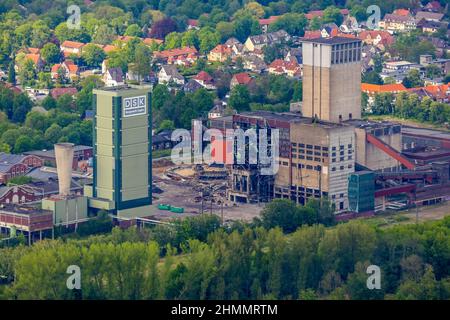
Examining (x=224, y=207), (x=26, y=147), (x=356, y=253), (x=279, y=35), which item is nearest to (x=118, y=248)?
(x=356, y=253)

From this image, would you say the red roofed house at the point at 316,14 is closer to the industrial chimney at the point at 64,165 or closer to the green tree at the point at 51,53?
the green tree at the point at 51,53

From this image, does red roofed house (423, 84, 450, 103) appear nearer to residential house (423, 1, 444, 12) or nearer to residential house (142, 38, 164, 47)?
residential house (142, 38, 164, 47)

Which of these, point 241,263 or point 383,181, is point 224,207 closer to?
point 383,181

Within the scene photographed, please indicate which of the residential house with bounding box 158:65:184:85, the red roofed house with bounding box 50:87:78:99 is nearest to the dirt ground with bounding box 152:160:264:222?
the red roofed house with bounding box 50:87:78:99

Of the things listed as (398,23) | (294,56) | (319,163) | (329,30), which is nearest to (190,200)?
(319,163)

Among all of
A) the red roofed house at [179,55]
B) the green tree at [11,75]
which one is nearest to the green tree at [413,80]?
the red roofed house at [179,55]

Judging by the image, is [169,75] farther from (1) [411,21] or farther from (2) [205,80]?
(1) [411,21]
